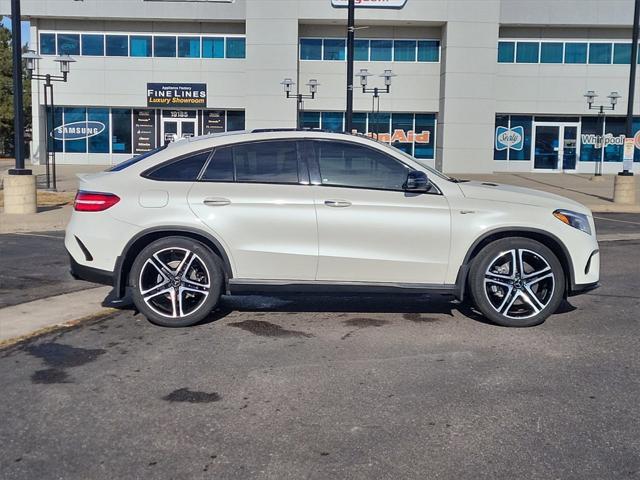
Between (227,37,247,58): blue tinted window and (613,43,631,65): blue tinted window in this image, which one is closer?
(613,43,631,65): blue tinted window

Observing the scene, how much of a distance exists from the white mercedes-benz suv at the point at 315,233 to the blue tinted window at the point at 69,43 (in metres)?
34.8

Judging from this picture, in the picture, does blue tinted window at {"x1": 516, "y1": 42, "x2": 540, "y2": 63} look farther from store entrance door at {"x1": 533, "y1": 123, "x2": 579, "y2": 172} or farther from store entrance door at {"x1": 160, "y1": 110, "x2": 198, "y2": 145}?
store entrance door at {"x1": 160, "y1": 110, "x2": 198, "y2": 145}

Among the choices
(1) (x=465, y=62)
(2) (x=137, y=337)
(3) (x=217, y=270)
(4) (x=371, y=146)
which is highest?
(1) (x=465, y=62)

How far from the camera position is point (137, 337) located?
20.2ft

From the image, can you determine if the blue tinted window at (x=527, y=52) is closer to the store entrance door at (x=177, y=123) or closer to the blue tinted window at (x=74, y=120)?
the store entrance door at (x=177, y=123)

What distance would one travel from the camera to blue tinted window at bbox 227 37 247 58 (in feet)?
127

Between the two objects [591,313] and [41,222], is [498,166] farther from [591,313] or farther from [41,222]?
[591,313]

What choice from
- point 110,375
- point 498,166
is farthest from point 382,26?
point 110,375

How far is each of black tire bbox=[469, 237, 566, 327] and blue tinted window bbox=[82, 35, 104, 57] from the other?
35.8 m

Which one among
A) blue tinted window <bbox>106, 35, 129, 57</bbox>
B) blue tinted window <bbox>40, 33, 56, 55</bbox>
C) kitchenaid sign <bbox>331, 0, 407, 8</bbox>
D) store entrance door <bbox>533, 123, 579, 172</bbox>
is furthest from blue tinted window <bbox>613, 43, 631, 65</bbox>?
blue tinted window <bbox>40, 33, 56, 55</bbox>

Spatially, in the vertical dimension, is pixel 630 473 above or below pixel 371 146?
below

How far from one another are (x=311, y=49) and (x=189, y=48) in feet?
21.0

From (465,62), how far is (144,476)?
35.6 meters

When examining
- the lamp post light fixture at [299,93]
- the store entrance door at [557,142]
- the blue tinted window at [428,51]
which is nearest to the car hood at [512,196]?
the lamp post light fixture at [299,93]
